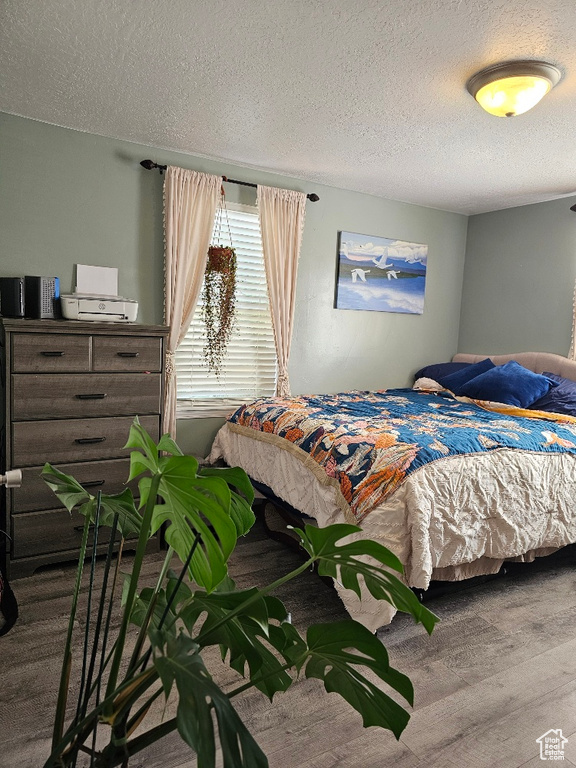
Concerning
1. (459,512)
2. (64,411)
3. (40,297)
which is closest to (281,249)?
(40,297)

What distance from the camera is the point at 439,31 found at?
211 centimetres

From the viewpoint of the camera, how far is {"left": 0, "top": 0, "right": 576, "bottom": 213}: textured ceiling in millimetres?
2035

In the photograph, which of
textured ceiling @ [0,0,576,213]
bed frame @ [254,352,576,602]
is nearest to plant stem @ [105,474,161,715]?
bed frame @ [254,352,576,602]

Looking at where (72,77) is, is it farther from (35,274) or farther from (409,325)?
(409,325)

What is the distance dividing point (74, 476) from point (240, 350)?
1.66m

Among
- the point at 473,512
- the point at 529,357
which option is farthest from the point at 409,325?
the point at 473,512

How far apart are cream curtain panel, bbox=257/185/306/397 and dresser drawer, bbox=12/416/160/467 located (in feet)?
4.64

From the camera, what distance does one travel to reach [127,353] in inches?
119

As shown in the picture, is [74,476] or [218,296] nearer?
[74,476]

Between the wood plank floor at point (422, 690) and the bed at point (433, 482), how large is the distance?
229mm

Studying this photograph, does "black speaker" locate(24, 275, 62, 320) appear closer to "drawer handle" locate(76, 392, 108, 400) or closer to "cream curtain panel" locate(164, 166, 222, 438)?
"drawer handle" locate(76, 392, 108, 400)

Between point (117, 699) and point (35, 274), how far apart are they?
2985 millimetres

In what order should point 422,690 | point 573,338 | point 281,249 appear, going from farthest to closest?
point 573,338 < point 281,249 < point 422,690

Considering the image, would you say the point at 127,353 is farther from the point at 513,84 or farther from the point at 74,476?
the point at 513,84
